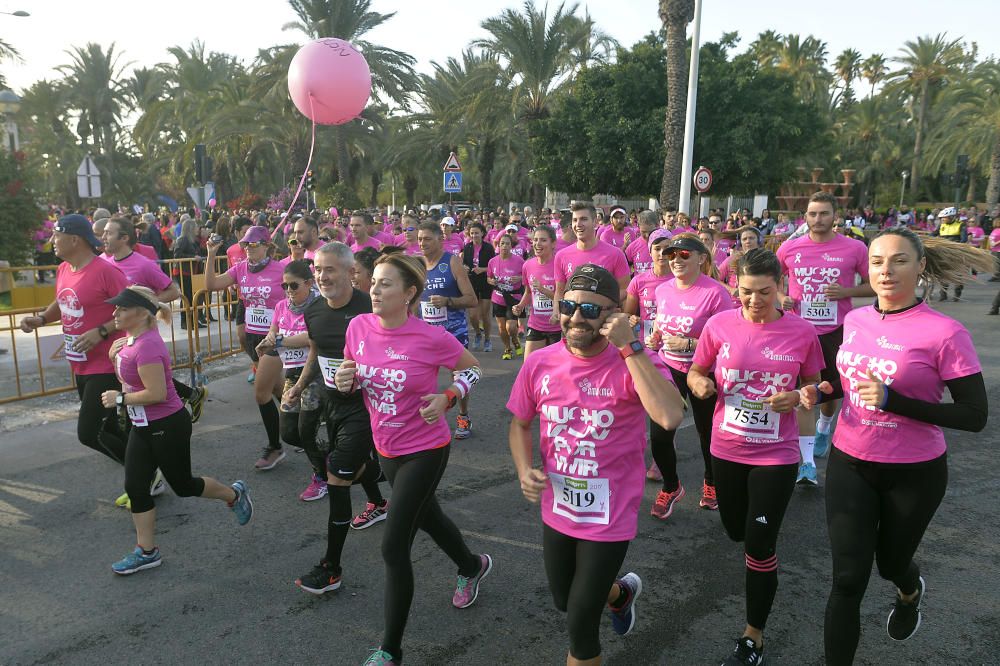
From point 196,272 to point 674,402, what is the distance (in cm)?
1130

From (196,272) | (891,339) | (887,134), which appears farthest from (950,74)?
(891,339)

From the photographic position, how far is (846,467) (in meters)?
3.24

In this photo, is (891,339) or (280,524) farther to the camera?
(280,524)

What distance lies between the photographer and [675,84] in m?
20.5

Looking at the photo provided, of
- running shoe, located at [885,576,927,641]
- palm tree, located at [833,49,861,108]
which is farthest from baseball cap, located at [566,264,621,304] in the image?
palm tree, located at [833,49,861,108]

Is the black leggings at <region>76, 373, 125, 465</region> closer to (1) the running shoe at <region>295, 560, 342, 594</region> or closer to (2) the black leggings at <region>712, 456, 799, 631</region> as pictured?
(1) the running shoe at <region>295, 560, 342, 594</region>

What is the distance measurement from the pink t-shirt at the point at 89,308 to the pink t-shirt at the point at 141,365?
2.71ft

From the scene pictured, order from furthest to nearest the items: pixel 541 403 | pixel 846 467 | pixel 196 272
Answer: pixel 196 272 < pixel 846 467 < pixel 541 403

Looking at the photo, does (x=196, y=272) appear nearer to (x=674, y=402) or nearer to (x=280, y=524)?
(x=280, y=524)

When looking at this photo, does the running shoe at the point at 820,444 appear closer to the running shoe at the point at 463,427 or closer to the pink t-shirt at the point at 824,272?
the pink t-shirt at the point at 824,272

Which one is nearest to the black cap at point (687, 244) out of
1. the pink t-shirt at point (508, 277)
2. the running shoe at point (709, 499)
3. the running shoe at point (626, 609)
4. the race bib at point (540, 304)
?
the running shoe at point (709, 499)

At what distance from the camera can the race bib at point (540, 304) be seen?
25.1 feet

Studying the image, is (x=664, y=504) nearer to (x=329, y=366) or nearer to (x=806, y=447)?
(x=806, y=447)

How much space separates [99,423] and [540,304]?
442cm
